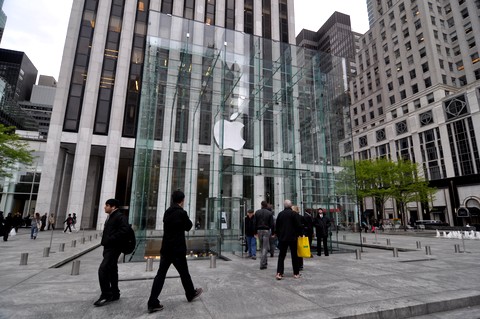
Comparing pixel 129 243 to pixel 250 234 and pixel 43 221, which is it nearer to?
pixel 250 234

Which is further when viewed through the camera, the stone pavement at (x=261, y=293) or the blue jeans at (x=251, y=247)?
the blue jeans at (x=251, y=247)

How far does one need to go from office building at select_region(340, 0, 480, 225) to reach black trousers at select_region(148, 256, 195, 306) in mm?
48436

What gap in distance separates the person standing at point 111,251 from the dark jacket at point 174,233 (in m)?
0.92

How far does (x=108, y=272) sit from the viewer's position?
4953 mm

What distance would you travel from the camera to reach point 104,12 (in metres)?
33.5

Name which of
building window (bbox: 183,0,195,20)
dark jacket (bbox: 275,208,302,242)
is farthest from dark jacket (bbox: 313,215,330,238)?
building window (bbox: 183,0,195,20)

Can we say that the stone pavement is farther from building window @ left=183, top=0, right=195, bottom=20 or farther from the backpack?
building window @ left=183, top=0, right=195, bottom=20

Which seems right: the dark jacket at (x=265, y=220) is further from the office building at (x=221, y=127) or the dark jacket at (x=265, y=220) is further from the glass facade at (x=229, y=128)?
the glass facade at (x=229, y=128)

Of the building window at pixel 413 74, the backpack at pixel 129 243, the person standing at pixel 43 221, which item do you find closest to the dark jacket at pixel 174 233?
the backpack at pixel 129 243

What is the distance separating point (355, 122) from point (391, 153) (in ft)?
52.7

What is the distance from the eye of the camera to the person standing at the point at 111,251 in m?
4.91

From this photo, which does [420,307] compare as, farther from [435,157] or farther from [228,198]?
[435,157]

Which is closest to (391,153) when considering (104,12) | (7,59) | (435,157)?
(435,157)

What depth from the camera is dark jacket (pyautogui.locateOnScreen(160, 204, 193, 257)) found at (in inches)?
188
